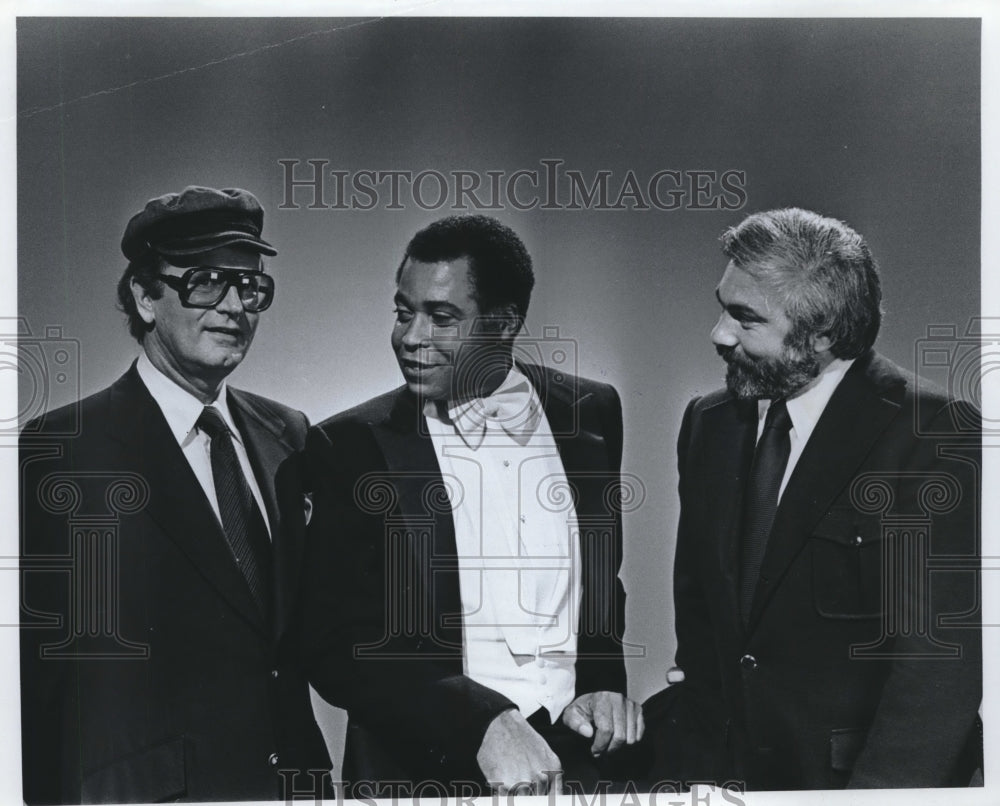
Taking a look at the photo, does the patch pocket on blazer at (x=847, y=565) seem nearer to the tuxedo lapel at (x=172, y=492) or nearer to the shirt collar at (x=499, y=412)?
the shirt collar at (x=499, y=412)

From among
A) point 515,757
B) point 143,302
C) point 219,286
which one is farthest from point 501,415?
point 143,302

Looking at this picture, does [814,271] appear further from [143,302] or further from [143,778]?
[143,778]

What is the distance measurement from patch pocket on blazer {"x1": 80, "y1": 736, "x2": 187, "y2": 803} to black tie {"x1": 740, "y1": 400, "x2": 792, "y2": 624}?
2050 millimetres

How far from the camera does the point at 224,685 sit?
12.4 feet

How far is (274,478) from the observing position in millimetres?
3814

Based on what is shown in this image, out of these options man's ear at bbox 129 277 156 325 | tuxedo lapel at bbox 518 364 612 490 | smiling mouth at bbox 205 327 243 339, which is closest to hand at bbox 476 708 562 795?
tuxedo lapel at bbox 518 364 612 490

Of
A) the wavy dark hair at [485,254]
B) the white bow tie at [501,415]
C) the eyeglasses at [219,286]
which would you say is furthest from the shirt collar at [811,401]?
the eyeglasses at [219,286]

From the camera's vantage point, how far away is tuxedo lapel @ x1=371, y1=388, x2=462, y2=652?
12.5ft

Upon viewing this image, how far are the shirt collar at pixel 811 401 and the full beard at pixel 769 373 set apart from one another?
3 cm

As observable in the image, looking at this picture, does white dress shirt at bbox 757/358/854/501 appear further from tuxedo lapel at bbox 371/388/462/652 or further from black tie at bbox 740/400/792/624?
tuxedo lapel at bbox 371/388/462/652

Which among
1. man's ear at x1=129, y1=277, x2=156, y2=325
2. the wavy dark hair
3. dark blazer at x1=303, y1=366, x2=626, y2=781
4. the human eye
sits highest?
the wavy dark hair

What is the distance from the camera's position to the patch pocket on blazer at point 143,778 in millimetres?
3777

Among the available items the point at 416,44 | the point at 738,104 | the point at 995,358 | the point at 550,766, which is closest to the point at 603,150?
the point at 738,104

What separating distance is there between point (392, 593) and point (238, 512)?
604 mm
